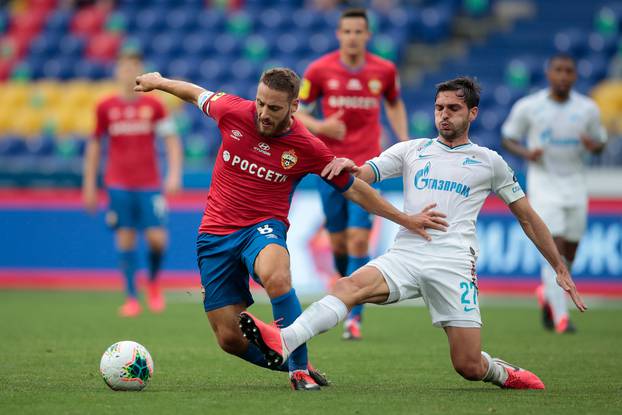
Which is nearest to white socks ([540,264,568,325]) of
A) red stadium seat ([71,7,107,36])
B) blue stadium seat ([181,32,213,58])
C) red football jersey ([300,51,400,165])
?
red football jersey ([300,51,400,165])

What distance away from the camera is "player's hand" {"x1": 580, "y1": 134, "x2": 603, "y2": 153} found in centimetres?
1089

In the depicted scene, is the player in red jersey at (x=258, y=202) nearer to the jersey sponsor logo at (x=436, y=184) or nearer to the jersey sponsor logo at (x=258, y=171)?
the jersey sponsor logo at (x=258, y=171)

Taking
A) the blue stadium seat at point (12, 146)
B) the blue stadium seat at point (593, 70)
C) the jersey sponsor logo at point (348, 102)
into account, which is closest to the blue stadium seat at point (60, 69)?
the blue stadium seat at point (12, 146)

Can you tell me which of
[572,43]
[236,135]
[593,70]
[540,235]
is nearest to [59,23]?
[572,43]

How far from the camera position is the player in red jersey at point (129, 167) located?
1249cm

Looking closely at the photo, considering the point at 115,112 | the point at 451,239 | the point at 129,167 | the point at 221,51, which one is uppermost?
the point at 221,51

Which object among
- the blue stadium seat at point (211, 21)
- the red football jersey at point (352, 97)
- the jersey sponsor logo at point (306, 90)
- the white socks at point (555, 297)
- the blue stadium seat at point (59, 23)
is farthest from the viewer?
the blue stadium seat at point (59, 23)

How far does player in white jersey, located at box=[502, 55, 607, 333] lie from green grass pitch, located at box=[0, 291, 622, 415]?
983 millimetres

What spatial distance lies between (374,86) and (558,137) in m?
2.12

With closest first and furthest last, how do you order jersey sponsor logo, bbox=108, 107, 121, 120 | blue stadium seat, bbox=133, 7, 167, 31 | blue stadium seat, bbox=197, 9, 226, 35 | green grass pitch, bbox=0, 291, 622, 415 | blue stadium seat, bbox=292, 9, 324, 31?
green grass pitch, bbox=0, 291, 622, 415
jersey sponsor logo, bbox=108, 107, 121, 120
blue stadium seat, bbox=292, 9, 324, 31
blue stadium seat, bbox=197, 9, 226, 35
blue stadium seat, bbox=133, 7, 167, 31

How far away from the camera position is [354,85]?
404 inches

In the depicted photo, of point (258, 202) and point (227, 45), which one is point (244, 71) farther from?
point (258, 202)

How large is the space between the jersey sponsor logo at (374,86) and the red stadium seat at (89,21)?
A: 16067mm

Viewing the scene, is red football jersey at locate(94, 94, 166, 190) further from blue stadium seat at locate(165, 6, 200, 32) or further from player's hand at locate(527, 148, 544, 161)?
blue stadium seat at locate(165, 6, 200, 32)
